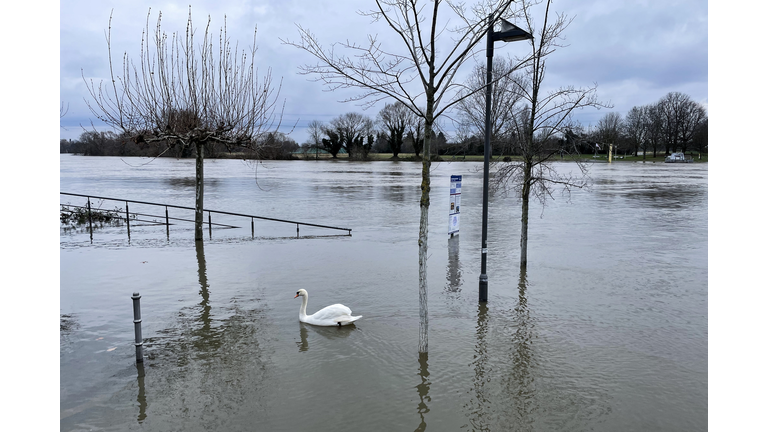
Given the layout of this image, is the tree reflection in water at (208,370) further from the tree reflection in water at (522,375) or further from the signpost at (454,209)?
A: the signpost at (454,209)

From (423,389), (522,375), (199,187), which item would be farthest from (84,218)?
(522,375)

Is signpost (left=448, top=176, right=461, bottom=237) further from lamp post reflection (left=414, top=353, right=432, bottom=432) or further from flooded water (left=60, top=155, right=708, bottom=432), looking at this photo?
lamp post reflection (left=414, top=353, right=432, bottom=432)

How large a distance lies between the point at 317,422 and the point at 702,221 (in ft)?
67.4

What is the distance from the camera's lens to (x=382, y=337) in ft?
25.6

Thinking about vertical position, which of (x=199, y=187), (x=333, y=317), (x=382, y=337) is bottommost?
(x=382, y=337)

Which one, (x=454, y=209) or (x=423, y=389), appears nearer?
(x=423, y=389)

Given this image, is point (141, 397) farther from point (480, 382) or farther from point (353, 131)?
point (353, 131)

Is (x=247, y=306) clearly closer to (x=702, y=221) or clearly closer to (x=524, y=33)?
(x=524, y=33)

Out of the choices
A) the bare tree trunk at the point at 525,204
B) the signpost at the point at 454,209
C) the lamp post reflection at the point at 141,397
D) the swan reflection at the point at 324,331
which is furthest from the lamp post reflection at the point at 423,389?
the signpost at the point at 454,209

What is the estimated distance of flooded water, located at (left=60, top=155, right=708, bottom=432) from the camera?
18.2ft

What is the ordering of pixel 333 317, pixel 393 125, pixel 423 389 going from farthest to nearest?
pixel 393 125 < pixel 333 317 < pixel 423 389

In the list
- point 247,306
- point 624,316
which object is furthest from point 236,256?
point 624,316

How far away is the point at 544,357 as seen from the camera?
7.04 meters

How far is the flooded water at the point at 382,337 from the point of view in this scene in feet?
18.2
